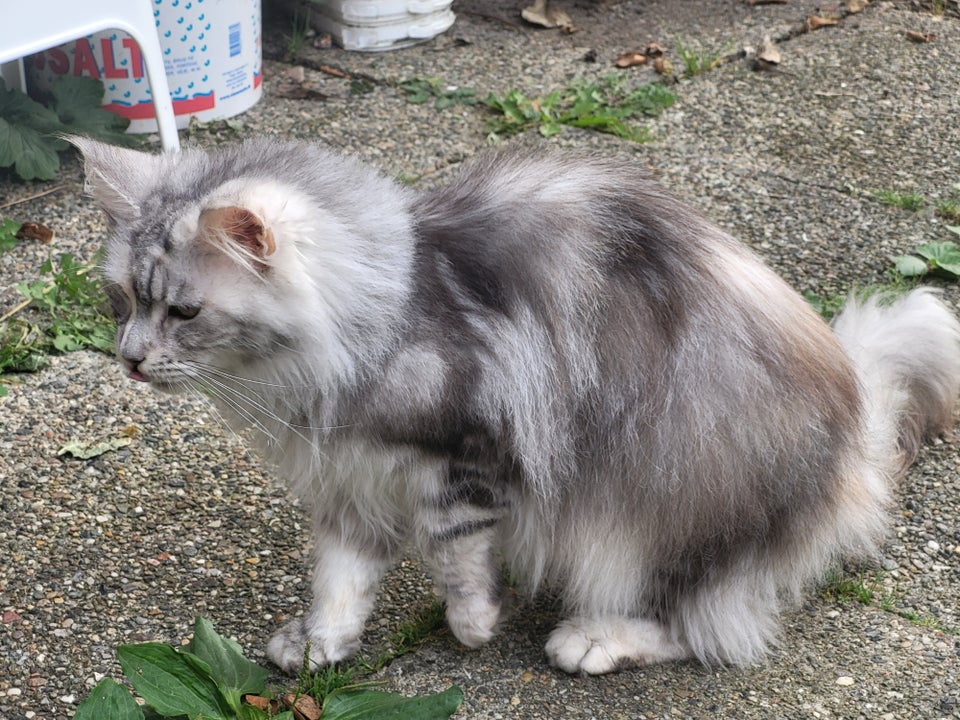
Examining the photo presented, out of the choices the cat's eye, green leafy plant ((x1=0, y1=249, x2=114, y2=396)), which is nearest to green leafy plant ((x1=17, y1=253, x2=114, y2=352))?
green leafy plant ((x1=0, y1=249, x2=114, y2=396))

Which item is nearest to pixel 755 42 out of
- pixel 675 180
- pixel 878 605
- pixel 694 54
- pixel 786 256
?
pixel 694 54

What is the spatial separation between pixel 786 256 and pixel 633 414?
1.93 m

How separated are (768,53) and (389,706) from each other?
4.07 m

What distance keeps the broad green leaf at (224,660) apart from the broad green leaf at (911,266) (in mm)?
2661

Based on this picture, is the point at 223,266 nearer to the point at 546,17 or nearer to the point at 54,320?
the point at 54,320

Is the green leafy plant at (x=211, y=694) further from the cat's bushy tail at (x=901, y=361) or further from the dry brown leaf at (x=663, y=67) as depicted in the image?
the dry brown leaf at (x=663, y=67)

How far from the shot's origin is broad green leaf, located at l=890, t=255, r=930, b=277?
409cm

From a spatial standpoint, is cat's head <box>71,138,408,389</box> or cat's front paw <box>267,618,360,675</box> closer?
cat's head <box>71,138,408,389</box>

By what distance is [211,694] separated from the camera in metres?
2.48

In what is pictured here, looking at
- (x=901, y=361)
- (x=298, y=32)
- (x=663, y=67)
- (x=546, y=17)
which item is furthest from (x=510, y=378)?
(x=546, y=17)

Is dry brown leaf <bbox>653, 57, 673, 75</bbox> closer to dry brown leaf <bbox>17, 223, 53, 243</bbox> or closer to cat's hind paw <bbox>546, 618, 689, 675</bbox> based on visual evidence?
dry brown leaf <bbox>17, 223, 53, 243</bbox>

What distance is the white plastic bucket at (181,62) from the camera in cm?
478

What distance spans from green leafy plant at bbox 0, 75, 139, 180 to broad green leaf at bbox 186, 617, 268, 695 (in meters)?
2.50

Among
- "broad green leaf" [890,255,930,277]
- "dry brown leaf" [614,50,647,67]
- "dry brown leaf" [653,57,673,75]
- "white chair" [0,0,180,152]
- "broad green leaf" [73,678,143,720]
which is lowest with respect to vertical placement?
"broad green leaf" [73,678,143,720]
